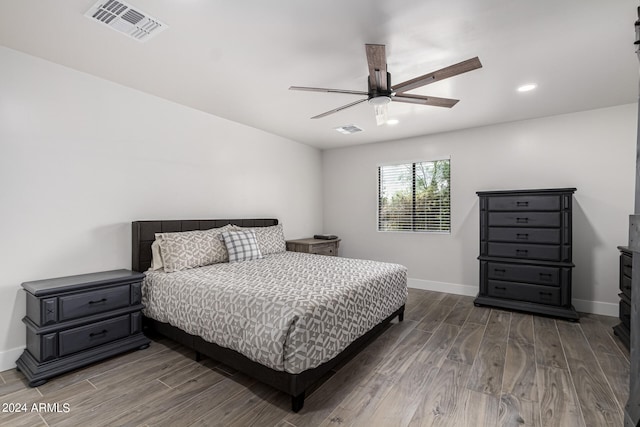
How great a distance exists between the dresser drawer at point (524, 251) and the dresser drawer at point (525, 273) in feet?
0.38

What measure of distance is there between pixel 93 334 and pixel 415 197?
14.6 feet

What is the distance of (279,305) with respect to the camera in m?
1.95

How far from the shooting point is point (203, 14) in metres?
1.89

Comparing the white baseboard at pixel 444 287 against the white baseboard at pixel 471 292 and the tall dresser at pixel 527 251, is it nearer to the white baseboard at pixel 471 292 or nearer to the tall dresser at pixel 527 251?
the white baseboard at pixel 471 292

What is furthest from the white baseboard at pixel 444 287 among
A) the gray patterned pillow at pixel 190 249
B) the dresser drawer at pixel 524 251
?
the gray patterned pillow at pixel 190 249

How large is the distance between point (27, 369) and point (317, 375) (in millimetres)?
2160

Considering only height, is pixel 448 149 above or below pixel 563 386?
above

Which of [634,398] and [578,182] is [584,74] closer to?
[578,182]

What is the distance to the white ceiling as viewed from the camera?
184cm

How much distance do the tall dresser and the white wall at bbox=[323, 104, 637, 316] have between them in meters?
0.50

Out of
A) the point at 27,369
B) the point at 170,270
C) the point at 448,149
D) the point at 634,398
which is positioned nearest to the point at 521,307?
the point at 448,149

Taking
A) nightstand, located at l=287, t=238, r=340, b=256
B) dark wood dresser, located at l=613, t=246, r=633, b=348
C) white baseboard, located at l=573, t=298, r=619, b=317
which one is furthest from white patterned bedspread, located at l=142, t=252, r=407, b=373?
white baseboard, located at l=573, t=298, r=619, b=317

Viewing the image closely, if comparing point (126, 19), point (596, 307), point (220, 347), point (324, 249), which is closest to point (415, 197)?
point (324, 249)

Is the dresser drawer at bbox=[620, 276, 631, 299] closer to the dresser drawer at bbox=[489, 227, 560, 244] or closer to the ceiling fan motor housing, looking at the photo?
→ the dresser drawer at bbox=[489, 227, 560, 244]
